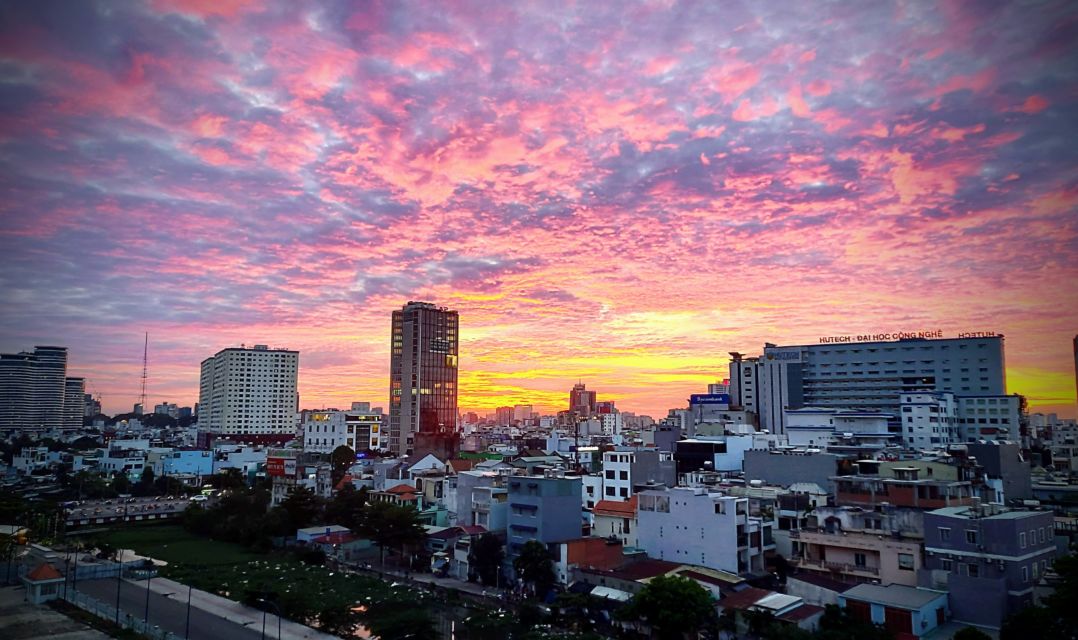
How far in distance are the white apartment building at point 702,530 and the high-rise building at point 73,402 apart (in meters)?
98.1

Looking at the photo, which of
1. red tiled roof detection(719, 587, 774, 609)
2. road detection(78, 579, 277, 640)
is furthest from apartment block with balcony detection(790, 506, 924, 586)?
road detection(78, 579, 277, 640)

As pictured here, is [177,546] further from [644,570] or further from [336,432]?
[336,432]

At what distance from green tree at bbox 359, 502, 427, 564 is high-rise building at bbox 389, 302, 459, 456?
2000 inches

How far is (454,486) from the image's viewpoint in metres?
40.2

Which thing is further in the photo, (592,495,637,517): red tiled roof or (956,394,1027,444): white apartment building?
(956,394,1027,444): white apartment building

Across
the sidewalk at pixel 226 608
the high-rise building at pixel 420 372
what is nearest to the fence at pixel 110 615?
the sidewalk at pixel 226 608

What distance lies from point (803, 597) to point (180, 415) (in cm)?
16446

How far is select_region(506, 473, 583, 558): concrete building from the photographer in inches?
1233

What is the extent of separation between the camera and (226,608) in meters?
27.6

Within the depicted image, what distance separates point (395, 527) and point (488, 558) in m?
6.04

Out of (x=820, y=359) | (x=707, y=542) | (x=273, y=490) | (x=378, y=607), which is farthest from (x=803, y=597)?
(x=820, y=359)

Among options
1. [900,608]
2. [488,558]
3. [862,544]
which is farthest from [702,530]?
[488,558]

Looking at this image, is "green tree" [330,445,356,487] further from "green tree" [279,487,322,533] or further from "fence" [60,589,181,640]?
"fence" [60,589,181,640]

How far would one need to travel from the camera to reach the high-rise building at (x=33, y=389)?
85.3 meters
